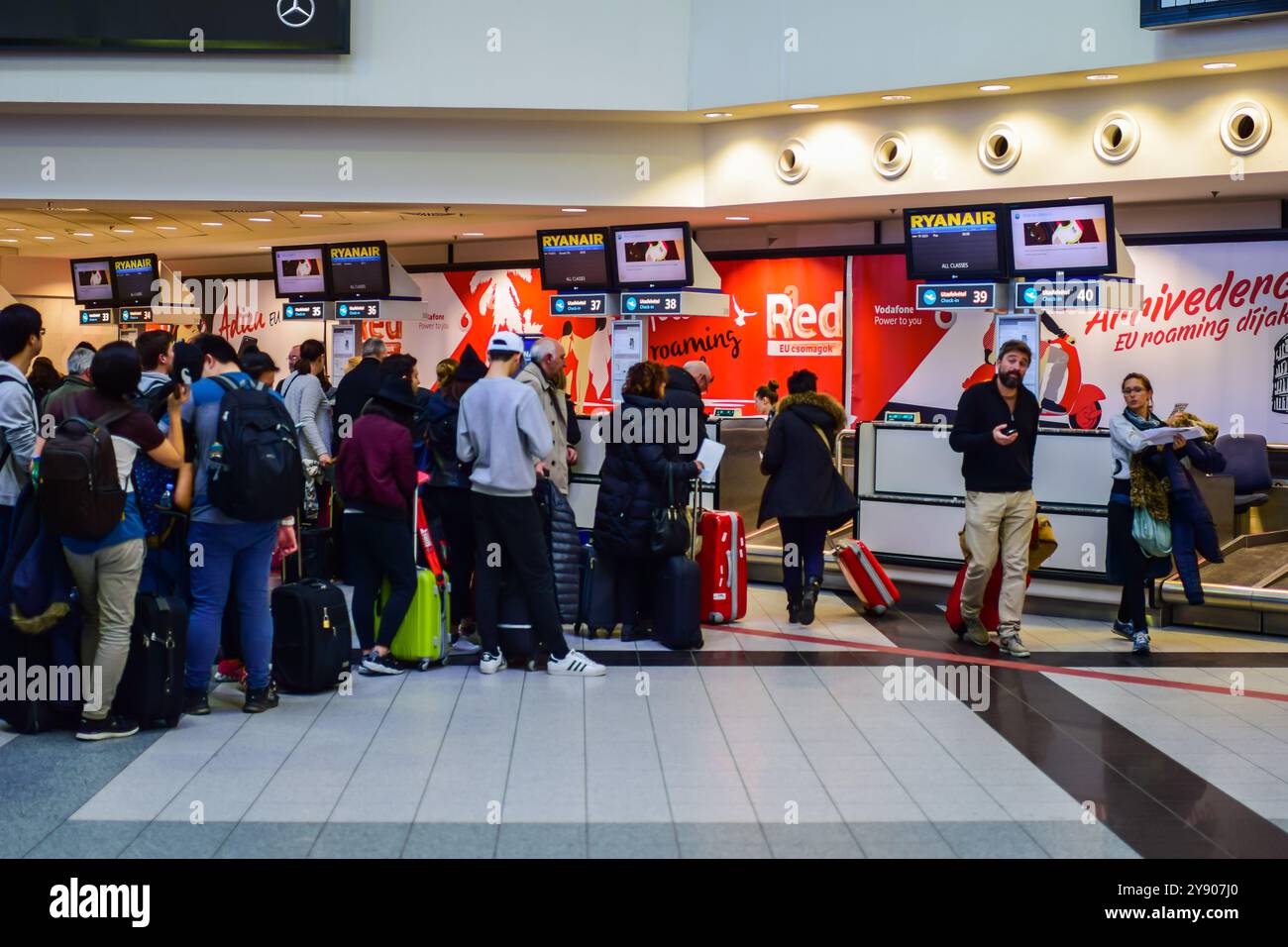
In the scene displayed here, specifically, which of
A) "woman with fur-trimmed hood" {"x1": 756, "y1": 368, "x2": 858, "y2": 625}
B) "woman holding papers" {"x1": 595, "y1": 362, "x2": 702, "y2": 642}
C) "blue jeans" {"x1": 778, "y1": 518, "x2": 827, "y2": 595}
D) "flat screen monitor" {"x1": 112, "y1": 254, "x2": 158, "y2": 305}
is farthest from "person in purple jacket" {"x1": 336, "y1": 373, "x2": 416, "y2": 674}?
"flat screen monitor" {"x1": 112, "y1": 254, "x2": 158, "y2": 305}

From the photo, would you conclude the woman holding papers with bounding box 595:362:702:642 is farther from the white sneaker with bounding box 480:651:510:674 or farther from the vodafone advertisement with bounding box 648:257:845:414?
the vodafone advertisement with bounding box 648:257:845:414

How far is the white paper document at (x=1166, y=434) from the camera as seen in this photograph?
7.65 m

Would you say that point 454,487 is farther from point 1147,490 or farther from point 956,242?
Result: point 956,242

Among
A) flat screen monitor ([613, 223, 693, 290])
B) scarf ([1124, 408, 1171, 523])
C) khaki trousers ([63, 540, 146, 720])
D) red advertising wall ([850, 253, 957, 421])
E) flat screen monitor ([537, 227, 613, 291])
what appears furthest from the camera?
red advertising wall ([850, 253, 957, 421])

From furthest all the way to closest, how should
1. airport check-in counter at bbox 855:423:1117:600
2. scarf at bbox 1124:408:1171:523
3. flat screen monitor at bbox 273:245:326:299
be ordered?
flat screen monitor at bbox 273:245:326:299 → airport check-in counter at bbox 855:423:1117:600 → scarf at bbox 1124:408:1171:523

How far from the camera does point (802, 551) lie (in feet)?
A: 28.6

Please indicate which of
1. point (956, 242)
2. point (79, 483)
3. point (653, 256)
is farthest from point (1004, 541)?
point (653, 256)

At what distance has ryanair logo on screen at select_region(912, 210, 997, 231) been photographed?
10.1m

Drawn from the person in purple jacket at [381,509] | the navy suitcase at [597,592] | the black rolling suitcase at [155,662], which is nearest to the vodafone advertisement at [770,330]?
the navy suitcase at [597,592]

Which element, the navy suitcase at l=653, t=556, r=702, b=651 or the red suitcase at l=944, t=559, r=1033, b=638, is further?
the red suitcase at l=944, t=559, r=1033, b=638

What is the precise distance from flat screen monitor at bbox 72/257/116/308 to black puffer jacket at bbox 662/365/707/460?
41.8 ft

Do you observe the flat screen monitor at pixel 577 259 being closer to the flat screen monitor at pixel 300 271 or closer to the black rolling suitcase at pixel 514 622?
the flat screen monitor at pixel 300 271
